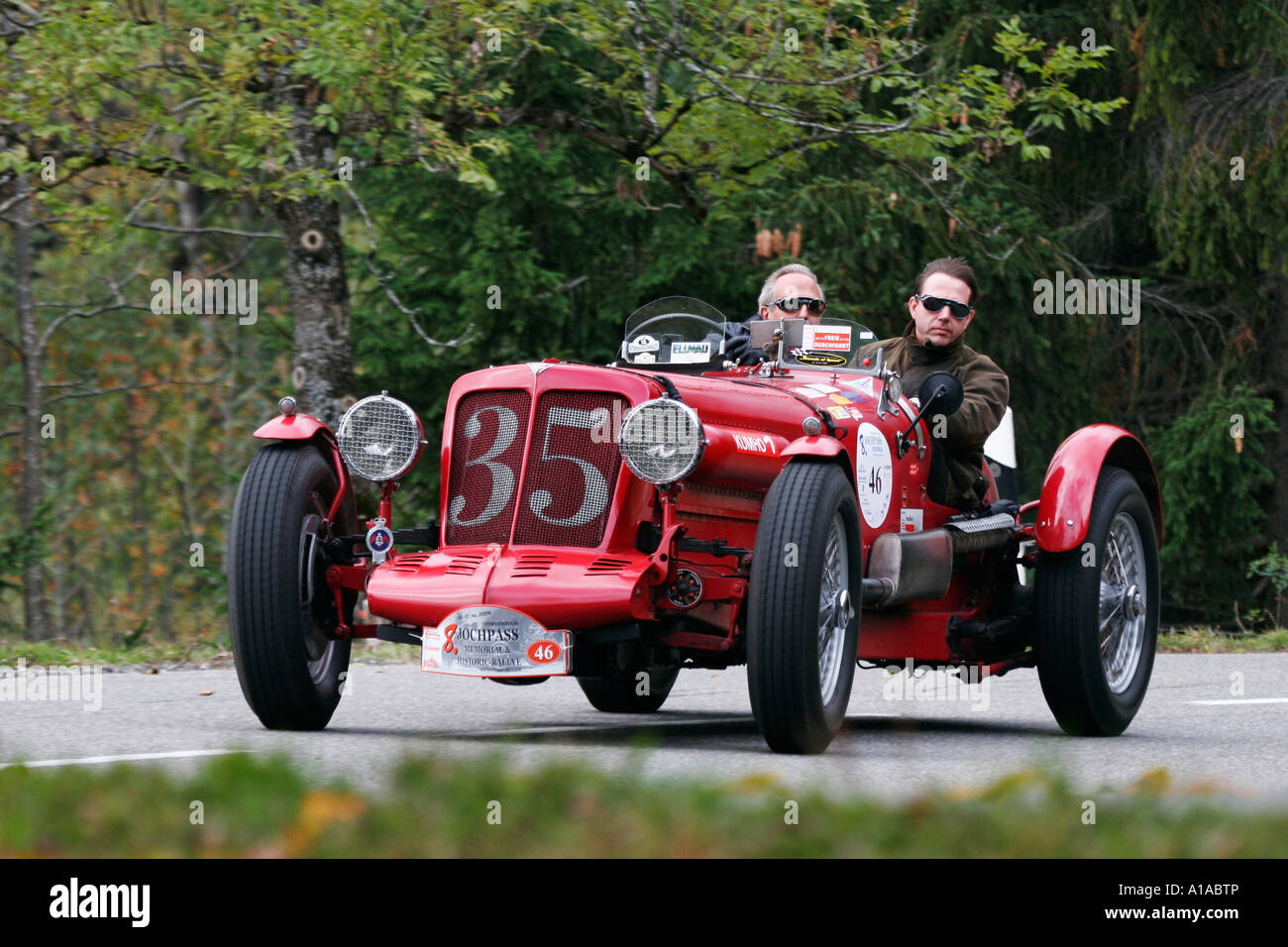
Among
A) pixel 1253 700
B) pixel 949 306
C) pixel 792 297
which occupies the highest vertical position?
pixel 792 297

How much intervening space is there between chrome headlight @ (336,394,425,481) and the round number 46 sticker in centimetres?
101

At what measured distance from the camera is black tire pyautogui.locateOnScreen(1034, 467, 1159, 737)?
7.38 metres

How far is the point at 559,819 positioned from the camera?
11.6 ft

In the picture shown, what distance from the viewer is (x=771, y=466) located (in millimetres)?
7039

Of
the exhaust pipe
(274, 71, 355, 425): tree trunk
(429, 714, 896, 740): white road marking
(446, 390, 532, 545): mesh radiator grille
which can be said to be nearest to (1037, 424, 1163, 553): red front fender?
the exhaust pipe

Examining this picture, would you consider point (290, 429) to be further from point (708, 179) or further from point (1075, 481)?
point (708, 179)

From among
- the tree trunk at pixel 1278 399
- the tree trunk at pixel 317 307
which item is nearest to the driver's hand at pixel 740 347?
the tree trunk at pixel 317 307

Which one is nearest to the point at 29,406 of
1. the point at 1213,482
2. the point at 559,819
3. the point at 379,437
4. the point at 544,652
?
the point at 1213,482

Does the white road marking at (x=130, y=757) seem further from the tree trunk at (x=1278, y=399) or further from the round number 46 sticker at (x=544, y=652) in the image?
the tree trunk at (x=1278, y=399)

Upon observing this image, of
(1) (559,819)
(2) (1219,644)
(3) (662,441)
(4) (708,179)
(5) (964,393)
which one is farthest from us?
(4) (708,179)

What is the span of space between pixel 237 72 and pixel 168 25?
1099 millimetres

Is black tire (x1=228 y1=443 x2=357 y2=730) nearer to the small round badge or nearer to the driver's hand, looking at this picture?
the small round badge

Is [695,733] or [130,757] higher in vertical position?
[130,757]

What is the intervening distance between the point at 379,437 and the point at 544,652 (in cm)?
119
